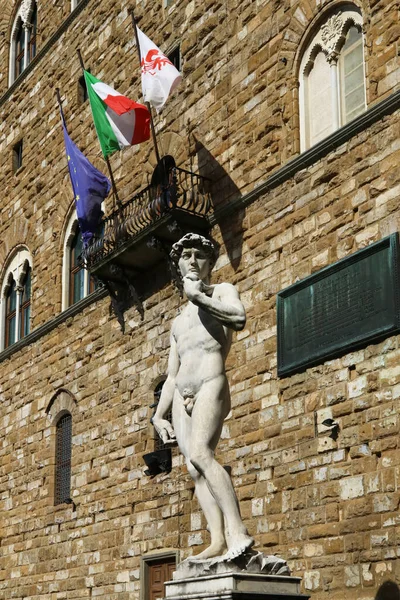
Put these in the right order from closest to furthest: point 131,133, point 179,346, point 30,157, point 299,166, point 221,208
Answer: point 179,346 → point 299,166 → point 221,208 → point 131,133 → point 30,157

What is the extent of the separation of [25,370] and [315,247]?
8315mm

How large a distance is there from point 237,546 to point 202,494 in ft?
2.14

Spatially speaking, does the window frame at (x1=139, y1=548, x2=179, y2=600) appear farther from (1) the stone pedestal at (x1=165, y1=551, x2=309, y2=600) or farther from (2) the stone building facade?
(1) the stone pedestal at (x1=165, y1=551, x2=309, y2=600)

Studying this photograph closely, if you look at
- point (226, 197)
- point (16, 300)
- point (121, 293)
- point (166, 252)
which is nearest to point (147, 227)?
point (166, 252)

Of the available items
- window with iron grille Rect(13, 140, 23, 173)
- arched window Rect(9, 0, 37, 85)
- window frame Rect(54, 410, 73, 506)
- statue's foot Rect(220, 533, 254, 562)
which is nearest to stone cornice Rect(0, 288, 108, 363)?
window frame Rect(54, 410, 73, 506)

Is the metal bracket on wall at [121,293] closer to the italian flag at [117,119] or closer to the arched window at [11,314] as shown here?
the italian flag at [117,119]

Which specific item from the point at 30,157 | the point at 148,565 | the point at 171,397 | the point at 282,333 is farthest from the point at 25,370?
the point at 171,397

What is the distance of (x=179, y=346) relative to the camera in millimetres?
8938

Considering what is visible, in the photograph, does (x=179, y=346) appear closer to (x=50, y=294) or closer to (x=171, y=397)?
(x=171, y=397)

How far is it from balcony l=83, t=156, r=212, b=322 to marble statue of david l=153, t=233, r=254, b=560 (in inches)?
209

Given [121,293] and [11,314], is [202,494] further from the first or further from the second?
[11,314]

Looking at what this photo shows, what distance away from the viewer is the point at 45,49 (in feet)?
67.3

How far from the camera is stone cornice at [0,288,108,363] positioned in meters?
17.0

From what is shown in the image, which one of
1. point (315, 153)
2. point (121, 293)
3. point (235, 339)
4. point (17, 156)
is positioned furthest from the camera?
point (17, 156)
